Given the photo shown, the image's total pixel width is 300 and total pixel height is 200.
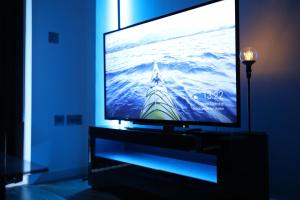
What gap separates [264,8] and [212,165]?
4.63ft

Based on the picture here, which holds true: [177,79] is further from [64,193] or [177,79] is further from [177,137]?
[64,193]

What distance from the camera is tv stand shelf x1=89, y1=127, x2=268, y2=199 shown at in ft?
6.86

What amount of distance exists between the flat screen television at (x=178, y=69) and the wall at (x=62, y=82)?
18.0 inches

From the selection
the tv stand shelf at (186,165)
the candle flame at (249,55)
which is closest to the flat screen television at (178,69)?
the candle flame at (249,55)

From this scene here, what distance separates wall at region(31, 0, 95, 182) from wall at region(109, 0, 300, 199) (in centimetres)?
192

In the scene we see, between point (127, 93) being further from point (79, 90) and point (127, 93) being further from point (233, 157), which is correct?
point (233, 157)

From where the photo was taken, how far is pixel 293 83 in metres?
2.38

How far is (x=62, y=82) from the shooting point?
11.9 ft

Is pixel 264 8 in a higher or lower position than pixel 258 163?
higher

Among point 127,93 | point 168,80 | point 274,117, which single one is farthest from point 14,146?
point 274,117

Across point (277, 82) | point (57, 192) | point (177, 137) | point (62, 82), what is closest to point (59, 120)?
point (62, 82)

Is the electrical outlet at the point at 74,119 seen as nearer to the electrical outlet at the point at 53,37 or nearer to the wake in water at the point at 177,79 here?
the wake in water at the point at 177,79

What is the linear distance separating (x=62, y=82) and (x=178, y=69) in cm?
154

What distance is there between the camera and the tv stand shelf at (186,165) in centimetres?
209
